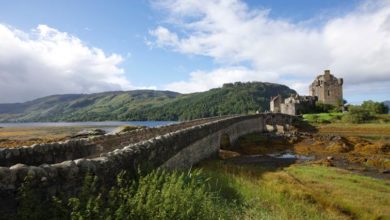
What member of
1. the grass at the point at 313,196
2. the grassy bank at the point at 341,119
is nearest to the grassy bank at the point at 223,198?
the grass at the point at 313,196

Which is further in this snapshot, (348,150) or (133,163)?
(348,150)

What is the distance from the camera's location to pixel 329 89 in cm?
11256

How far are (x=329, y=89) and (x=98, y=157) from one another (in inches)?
4448

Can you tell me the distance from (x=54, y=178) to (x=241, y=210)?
19.9ft

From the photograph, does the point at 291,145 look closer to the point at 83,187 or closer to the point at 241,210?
the point at 241,210

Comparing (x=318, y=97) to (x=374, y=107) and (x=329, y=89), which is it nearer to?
(x=329, y=89)

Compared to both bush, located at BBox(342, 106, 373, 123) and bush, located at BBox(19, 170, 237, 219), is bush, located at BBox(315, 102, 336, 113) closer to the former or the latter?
bush, located at BBox(342, 106, 373, 123)

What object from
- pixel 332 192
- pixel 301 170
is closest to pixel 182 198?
pixel 332 192

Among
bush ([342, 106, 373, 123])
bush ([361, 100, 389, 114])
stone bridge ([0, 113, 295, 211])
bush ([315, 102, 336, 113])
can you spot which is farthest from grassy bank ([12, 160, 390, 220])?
bush ([315, 102, 336, 113])

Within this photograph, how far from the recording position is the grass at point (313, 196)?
40.4 ft

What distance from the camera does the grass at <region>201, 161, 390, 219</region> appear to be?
40.4 feet

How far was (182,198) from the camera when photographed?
755 centimetres

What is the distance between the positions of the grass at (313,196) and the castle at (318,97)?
82.9m

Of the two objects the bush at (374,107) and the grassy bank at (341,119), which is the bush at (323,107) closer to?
the bush at (374,107)
